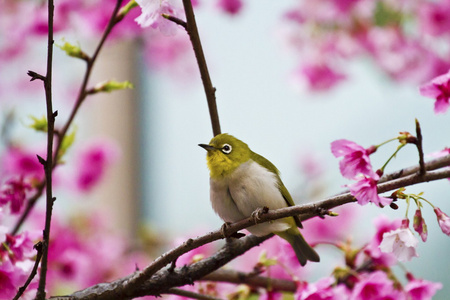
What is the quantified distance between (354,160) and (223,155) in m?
0.58

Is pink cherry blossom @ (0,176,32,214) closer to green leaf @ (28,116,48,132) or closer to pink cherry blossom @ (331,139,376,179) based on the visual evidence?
green leaf @ (28,116,48,132)

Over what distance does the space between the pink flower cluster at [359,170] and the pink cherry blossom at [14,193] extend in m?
0.90

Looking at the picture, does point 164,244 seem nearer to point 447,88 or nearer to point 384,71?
point 384,71

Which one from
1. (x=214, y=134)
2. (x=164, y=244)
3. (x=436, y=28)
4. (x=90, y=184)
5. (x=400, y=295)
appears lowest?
(x=400, y=295)

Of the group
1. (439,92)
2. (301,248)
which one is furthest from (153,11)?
(301,248)

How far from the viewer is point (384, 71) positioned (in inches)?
165

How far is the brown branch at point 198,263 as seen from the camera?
1.18 meters

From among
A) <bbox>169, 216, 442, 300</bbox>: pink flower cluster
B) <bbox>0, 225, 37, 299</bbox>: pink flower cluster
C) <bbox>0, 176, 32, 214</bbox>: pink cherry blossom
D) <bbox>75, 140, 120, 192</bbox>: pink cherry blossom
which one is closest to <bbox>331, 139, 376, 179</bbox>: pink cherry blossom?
<bbox>169, 216, 442, 300</bbox>: pink flower cluster

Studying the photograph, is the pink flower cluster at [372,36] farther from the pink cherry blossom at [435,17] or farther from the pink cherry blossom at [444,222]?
the pink cherry blossom at [444,222]

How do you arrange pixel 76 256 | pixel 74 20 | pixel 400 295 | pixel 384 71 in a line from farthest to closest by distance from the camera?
pixel 384 71 → pixel 74 20 → pixel 76 256 → pixel 400 295

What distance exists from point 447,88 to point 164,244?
2600 millimetres

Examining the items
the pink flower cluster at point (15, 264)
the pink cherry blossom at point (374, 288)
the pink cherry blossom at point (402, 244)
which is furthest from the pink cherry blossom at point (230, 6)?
the pink cherry blossom at point (402, 244)

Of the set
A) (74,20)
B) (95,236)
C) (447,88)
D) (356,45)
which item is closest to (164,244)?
(95,236)

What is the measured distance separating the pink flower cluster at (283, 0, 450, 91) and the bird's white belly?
2.13m
